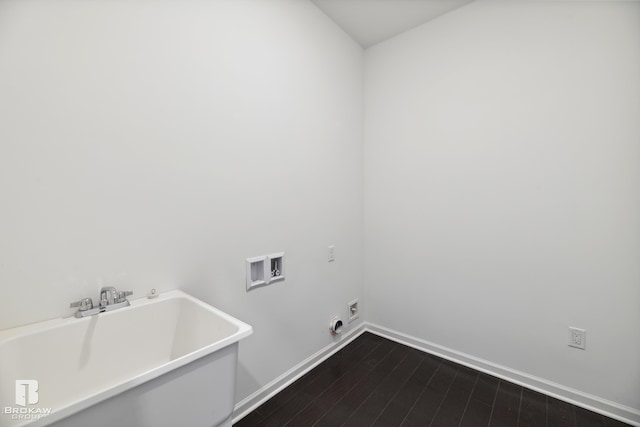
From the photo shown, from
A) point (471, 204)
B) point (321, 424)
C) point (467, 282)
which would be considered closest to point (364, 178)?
point (471, 204)

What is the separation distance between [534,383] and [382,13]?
2.79m

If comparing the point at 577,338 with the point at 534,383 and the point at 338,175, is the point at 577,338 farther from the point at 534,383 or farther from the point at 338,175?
the point at 338,175

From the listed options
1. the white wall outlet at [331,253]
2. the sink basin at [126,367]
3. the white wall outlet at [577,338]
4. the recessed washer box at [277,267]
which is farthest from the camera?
the white wall outlet at [331,253]

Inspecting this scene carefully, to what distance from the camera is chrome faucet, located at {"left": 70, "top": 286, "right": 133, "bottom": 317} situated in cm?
99

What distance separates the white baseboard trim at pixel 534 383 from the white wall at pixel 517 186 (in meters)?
0.04

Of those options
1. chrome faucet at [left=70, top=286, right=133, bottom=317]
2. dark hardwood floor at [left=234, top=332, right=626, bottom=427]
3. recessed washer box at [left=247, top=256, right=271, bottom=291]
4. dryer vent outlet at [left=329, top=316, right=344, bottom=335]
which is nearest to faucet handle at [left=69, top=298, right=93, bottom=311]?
chrome faucet at [left=70, top=286, right=133, bottom=317]

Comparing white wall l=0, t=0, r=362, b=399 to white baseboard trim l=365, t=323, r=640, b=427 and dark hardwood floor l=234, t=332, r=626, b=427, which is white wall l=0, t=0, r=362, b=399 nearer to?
dark hardwood floor l=234, t=332, r=626, b=427

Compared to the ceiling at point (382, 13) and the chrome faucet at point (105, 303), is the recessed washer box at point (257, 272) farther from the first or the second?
the ceiling at point (382, 13)

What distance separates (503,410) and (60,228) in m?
2.37

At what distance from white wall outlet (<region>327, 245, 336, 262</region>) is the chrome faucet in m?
1.34

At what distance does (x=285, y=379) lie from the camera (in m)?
1.76

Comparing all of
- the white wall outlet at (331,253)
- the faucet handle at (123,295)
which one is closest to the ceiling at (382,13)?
the white wall outlet at (331,253)

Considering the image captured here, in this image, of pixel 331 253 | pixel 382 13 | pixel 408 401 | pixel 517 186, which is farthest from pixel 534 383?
pixel 382 13

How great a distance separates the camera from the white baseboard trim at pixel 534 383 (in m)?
1.49
